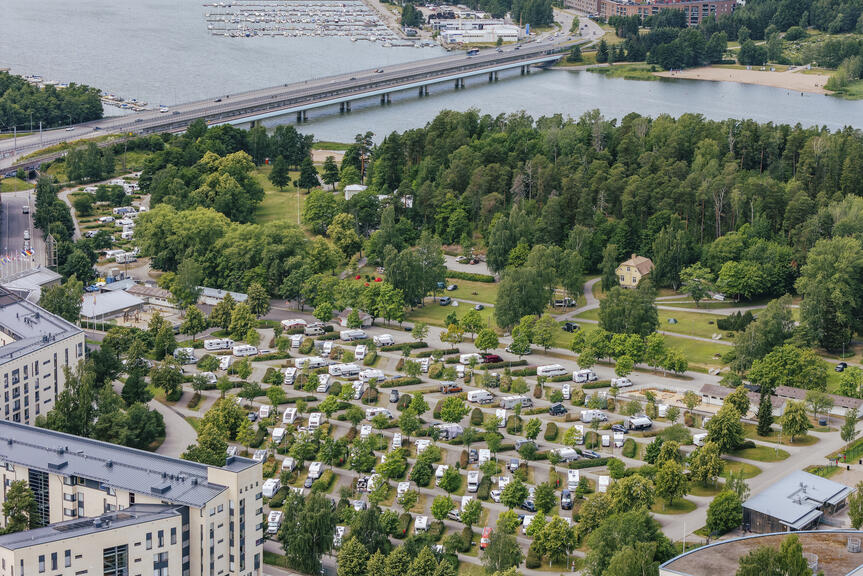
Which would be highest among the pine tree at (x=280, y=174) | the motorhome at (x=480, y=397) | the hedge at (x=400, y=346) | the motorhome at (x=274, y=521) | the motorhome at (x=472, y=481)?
the pine tree at (x=280, y=174)

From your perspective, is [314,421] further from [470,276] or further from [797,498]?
[470,276]

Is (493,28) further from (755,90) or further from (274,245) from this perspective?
(274,245)

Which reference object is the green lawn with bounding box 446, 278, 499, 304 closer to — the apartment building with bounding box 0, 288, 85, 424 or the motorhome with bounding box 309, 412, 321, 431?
the motorhome with bounding box 309, 412, 321, 431

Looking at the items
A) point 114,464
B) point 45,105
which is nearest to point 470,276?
point 114,464

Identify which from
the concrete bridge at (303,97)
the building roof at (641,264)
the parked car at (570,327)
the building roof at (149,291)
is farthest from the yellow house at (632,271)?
the concrete bridge at (303,97)

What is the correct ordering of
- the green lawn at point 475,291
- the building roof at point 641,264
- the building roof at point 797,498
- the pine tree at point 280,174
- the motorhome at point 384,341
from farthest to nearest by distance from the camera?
the pine tree at point 280,174 < the building roof at point 641,264 < the green lawn at point 475,291 < the motorhome at point 384,341 < the building roof at point 797,498

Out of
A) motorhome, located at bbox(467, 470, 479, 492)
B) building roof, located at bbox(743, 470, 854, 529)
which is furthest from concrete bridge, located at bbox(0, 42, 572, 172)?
building roof, located at bbox(743, 470, 854, 529)

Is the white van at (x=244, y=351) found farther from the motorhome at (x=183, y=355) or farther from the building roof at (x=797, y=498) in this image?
the building roof at (x=797, y=498)
